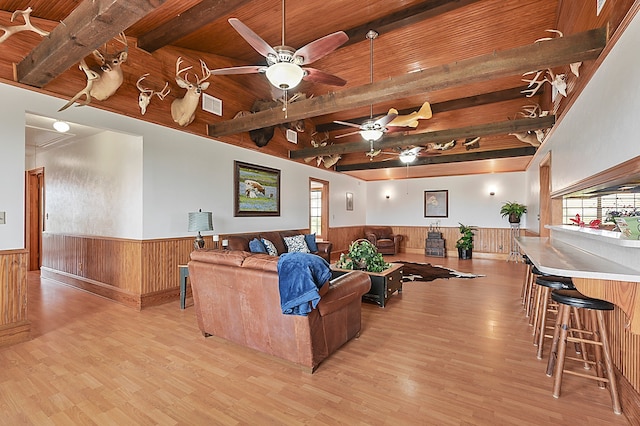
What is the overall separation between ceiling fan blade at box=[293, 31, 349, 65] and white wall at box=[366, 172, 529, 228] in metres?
7.82

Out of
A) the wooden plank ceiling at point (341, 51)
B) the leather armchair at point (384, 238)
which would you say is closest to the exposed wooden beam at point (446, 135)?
the wooden plank ceiling at point (341, 51)

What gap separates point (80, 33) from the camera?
2.12m

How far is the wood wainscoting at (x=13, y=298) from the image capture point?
2949 mm

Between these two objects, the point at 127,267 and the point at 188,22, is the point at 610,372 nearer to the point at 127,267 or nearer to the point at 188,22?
the point at 188,22

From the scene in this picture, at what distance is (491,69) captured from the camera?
111 inches

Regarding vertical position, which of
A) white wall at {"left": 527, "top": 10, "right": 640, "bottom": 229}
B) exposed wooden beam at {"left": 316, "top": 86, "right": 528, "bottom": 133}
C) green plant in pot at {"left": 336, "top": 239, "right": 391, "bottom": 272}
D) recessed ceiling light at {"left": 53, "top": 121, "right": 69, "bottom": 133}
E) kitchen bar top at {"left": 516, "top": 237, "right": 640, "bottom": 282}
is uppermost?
exposed wooden beam at {"left": 316, "top": 86, "right": 528, "bottom": 133}

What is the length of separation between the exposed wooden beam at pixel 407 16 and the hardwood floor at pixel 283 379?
384 cm

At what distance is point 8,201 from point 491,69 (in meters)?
4.82

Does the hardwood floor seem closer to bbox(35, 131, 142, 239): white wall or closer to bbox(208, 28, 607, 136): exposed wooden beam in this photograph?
bbox(35, 131, 142, 239): white wall

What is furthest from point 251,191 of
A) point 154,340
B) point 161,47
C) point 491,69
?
point 491,69

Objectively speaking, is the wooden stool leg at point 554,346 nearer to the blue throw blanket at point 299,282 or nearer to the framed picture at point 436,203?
the blue throw blanket at point 299,282

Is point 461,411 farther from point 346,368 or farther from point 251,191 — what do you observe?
point 251,191

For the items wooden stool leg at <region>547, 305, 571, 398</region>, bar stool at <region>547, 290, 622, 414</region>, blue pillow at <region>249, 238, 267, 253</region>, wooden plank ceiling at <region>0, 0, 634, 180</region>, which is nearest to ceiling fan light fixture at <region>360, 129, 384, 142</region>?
wooden plank ceiling at <region>0, 0, 634, 180</region>

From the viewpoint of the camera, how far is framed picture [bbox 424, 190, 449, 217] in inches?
371
